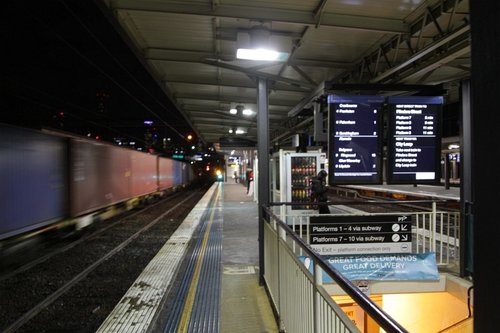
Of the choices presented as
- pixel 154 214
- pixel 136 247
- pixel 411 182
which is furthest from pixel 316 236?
pixel 154 214

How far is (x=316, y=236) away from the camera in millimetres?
5410

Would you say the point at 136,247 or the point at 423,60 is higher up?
the point at 423,60

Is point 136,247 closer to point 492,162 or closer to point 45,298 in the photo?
point 45,298

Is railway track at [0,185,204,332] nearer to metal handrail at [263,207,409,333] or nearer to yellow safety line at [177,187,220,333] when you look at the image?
yellow safety line at [177,187,220,333]

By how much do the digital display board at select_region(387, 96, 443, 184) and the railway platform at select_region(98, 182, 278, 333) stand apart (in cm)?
268

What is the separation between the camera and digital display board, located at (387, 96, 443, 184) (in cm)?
534

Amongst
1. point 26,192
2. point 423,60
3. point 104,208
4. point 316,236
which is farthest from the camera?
point 104,208

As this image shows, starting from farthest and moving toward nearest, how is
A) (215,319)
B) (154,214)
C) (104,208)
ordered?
(154,214) < (104,208) < (215,319)

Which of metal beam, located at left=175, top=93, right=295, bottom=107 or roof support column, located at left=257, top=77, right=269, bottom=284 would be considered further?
metal beam, located at left=175, top=93, right=295, bottom=107

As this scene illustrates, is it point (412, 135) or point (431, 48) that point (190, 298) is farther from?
point (431, 48)

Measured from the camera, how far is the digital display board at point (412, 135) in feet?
17.5

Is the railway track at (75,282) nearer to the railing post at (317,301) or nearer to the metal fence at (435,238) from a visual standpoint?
the metal fence at (435,238)

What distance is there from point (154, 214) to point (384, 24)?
1376 cm

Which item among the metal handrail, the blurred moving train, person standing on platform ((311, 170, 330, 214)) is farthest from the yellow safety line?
Result: the blurred moving train
